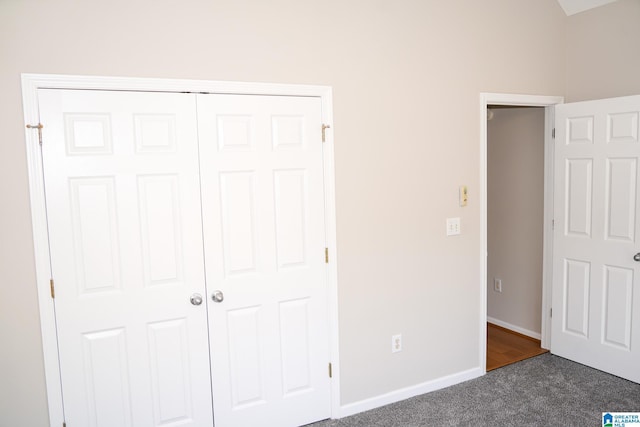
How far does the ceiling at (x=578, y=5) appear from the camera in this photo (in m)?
3.54

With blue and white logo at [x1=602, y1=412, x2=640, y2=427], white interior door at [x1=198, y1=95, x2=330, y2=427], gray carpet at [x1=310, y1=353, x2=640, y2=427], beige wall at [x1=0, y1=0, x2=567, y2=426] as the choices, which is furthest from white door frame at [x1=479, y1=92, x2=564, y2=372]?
white interior door at [x1=198, y1=95, x2=330, y2=427]

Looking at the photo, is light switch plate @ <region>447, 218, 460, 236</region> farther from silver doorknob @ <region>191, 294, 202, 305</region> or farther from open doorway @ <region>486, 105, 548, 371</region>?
silver doorknob @ <region>191, 294, 202, 305</region>

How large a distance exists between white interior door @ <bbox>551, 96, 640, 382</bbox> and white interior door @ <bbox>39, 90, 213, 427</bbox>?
2.86m

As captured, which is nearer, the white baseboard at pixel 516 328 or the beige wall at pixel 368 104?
the beige wall at pixel 368 104

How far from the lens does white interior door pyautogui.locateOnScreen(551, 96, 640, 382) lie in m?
3.28

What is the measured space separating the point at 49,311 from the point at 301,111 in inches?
67.2

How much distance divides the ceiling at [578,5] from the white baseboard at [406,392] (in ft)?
9.64

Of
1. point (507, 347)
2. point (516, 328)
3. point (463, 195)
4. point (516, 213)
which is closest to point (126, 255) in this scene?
point (463, 195)

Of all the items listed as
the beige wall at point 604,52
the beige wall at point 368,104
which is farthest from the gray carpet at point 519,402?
the beige wall at point 604,52

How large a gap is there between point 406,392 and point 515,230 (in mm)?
2020

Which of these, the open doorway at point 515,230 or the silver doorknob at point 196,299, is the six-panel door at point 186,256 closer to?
the silver doorknob at point 196,299

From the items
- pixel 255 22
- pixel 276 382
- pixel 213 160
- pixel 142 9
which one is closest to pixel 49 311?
pixel 213 160

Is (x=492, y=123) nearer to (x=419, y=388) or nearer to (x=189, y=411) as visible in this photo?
(x=419, y=388)

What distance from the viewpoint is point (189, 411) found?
2.59 metres
